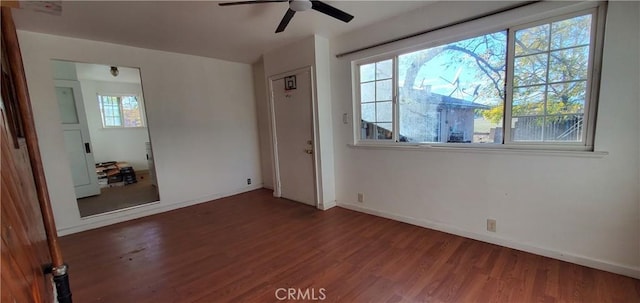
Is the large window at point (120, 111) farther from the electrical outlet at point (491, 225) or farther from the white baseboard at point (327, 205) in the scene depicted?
the electrical outlet at point (491, 225)

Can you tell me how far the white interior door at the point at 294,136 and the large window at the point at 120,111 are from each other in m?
4.65

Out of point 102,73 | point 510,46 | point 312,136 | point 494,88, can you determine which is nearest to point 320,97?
point 312,136

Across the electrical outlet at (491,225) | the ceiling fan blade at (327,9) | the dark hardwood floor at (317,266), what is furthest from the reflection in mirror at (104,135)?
the electrical outlet at (491,225)

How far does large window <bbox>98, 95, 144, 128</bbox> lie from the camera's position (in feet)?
19.9

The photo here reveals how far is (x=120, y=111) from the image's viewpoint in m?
6.30

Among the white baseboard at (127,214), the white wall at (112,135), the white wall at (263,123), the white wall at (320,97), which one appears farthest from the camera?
the white wall at (112,135)

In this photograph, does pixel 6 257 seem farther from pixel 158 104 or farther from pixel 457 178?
pixel 158 104

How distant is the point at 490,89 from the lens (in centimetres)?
240

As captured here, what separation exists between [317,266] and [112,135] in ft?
21.3

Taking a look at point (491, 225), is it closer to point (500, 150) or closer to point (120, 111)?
point (500, 150)

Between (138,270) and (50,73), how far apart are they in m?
2.61

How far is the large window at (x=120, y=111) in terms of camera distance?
6070 mm

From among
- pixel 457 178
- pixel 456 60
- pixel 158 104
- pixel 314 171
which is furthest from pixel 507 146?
pixel 158 104
